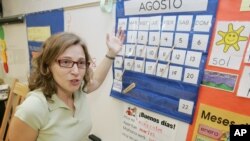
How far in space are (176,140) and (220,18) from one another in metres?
0.51

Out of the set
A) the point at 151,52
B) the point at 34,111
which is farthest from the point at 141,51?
the point at 34,111

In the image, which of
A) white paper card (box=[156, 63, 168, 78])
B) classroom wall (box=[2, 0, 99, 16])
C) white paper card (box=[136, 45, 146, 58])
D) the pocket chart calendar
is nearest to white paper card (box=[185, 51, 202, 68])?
the pocket chart calendar

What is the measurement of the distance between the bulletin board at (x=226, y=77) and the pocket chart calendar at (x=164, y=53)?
0.03 metres

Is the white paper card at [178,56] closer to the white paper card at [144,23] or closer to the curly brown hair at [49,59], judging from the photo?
the white paper card at [144,23]

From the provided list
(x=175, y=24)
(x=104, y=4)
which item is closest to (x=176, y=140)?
(x=175, y=24)

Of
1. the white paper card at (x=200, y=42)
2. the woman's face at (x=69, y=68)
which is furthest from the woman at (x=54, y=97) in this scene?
the white paper card at (x=200, y=42)

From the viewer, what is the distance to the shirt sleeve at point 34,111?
822mm

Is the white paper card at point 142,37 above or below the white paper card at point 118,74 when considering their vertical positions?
above

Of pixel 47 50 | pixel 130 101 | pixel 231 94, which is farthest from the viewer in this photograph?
pixel 130 101

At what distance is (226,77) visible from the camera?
76cm

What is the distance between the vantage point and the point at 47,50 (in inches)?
34.4

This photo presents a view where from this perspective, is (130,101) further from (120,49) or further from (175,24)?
(175,24)

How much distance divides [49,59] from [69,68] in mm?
84

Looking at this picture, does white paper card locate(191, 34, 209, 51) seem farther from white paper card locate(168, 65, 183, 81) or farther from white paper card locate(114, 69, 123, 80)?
white paper card locate(114, 69, 123, 80)
